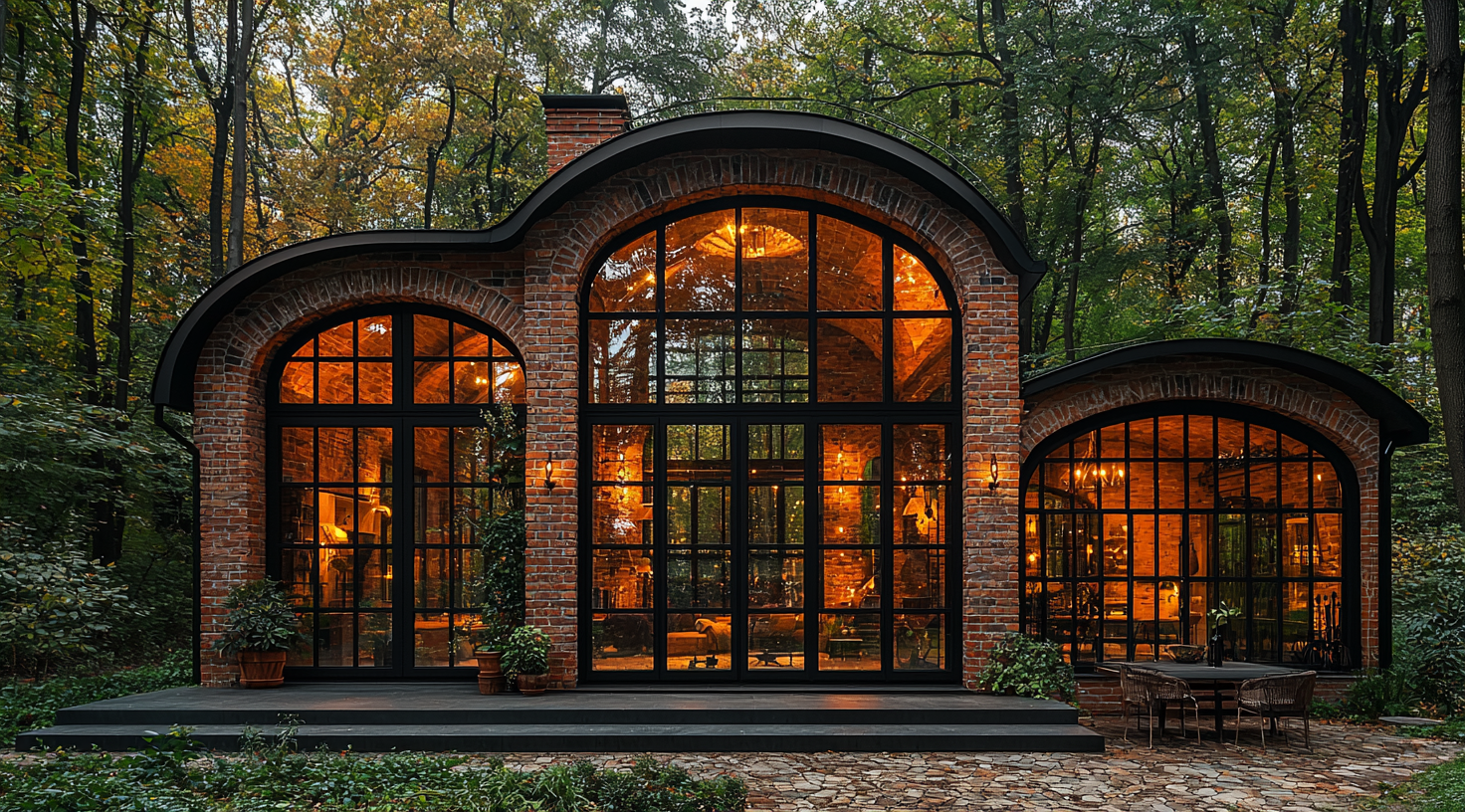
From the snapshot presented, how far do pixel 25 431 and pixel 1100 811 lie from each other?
11.0 meters

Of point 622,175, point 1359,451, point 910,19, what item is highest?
point 910,19

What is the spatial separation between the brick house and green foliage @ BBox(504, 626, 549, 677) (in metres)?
0.30

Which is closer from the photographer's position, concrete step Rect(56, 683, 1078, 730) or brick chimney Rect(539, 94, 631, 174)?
concrete step Rect(56, 683, 1078, 730)

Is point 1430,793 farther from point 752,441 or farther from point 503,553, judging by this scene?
point 503,553

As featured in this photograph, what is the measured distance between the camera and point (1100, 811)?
5.32 m

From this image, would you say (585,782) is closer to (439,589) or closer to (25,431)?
(439,589)

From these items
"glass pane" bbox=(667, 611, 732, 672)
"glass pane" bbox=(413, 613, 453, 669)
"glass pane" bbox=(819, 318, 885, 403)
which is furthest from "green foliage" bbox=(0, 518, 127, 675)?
"glass pane" bbox=(819, 318, 885, 403)

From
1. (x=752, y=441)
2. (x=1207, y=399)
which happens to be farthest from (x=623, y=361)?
(x=1207, y=399)

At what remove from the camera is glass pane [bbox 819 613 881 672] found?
323 inches

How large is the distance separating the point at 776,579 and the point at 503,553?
267 centimetres

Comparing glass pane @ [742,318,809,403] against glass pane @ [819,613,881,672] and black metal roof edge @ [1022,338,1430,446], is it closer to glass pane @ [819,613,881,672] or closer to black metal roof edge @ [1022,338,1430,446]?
glass pane @ [819,613,881,672]

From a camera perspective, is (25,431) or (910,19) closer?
(25,431)

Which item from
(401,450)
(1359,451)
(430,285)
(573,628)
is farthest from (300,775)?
(1359,451)

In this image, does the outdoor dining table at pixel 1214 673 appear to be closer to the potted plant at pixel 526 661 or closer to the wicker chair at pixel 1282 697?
the wicker chair at pixel 1282 697
